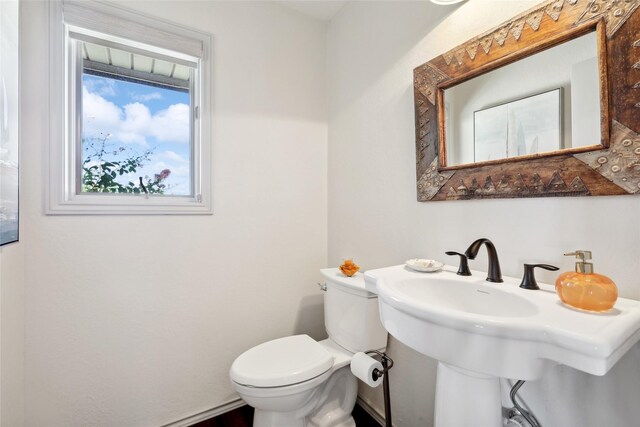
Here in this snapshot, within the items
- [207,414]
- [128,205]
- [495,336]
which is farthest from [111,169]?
[495,336]

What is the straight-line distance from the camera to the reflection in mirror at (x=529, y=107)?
31.9 inches

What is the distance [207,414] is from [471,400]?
1.41 metres

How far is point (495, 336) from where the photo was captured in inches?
23.3

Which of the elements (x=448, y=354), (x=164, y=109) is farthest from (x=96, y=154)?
(x=448, y=354)

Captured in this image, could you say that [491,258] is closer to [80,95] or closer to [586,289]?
[586,289]

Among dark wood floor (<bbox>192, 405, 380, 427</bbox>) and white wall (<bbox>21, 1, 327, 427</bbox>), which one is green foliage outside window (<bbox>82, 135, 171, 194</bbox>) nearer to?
white wall (<bbox>21, 1, 327, 427</bbox>)

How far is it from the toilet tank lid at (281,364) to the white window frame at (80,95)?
789mm

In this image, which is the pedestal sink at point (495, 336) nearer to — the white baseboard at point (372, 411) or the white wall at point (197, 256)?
the white baseboard at point (372, 411)

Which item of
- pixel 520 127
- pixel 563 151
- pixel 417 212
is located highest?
pixel 520 127

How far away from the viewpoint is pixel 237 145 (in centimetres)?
166

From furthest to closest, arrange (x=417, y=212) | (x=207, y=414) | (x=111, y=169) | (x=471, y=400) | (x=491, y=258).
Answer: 1. (x=207, y=414)
2. (x=111, y=169)
3. (x=417, y=212)
4. (x=491, y=258)
5. (x=471, y=400)

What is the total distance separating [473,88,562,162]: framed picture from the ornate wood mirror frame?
1.6 inches

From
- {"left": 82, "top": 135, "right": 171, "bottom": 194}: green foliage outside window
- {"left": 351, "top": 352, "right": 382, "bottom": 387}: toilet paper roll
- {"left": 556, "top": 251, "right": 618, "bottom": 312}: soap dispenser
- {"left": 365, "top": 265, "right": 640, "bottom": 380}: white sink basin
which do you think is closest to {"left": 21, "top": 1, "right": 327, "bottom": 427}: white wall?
{"left": 82, "top": 135, "right": 171, "bottom": 194}: green foliage outside window

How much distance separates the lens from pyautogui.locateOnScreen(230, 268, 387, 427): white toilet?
1.17 meters
